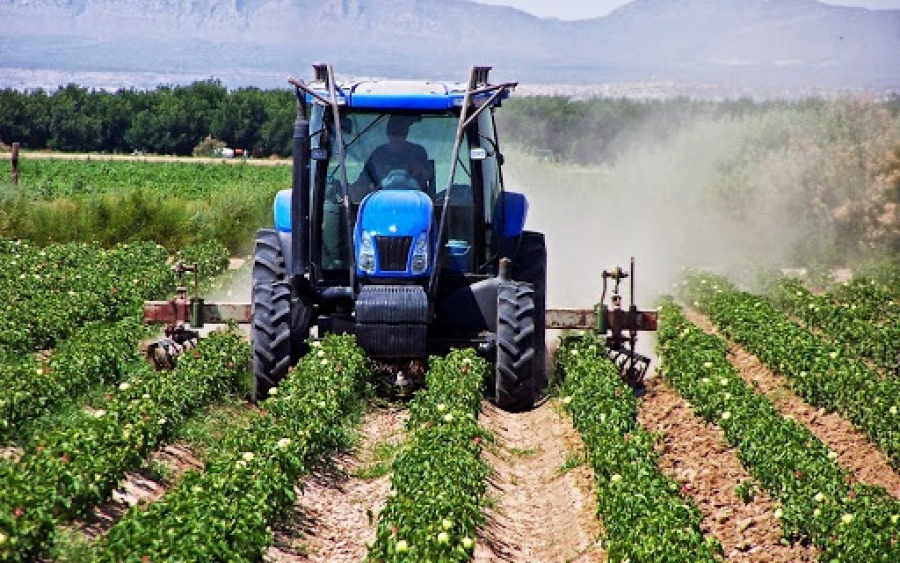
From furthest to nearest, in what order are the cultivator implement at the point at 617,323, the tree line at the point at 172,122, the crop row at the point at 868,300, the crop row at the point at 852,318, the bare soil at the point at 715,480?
1. the tree line at the point at 172,122
2. the crop row at the point at 868,300
3. the crop row at the point at 852,318
4. the cultivator implement at the point at 617,323
5. the bare soil at the point at 715,480

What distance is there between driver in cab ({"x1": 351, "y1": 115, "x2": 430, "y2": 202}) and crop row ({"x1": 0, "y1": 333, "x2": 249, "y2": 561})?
1.98 meters

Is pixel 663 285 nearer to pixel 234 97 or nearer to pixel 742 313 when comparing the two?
pixel 742 313

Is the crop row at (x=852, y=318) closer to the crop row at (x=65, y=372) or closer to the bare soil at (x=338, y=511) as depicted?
the bare soil at (x=338, y=511)

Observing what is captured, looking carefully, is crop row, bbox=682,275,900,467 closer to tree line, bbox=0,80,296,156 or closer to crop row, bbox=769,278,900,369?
crop row, bbox=769,278,900,369

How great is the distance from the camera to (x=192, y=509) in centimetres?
759

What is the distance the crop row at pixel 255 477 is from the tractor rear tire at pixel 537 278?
5.24 feet

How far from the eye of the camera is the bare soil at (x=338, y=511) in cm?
855

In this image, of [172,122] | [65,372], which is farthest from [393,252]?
[172,122]

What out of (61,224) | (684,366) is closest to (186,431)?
(684,366)

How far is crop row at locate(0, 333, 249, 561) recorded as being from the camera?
23.8ft

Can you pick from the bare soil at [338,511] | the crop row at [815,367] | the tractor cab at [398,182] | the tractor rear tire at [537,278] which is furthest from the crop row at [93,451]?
the crop row at [815,367]

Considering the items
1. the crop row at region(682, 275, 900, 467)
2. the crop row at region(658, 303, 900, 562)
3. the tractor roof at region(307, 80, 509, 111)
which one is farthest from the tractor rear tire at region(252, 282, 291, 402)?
the crop row at region(682, 275, 900, 467)

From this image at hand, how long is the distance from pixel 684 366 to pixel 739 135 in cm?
1887

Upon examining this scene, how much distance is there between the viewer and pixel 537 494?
10.3 meters
